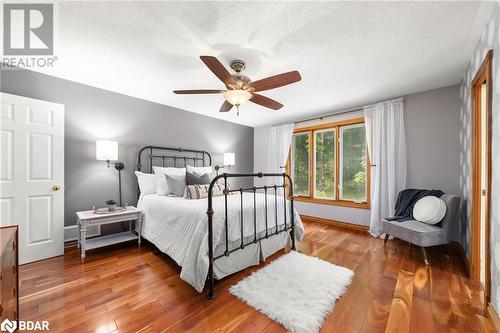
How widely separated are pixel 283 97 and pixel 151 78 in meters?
2.02

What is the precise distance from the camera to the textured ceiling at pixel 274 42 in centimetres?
159

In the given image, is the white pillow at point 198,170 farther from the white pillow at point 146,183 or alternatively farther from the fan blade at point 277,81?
the fan blade at point 277,81

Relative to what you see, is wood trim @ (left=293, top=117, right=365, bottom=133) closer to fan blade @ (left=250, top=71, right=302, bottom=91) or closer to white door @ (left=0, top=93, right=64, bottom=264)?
fan blade @ (left=250, top=71, right=302, bottom=91)

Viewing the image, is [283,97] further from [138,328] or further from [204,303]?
[138,328]

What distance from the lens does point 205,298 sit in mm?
1807

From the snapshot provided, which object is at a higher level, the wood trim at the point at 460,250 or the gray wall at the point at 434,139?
the gray wall at the point at 434,139

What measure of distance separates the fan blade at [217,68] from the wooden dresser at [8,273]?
66.8 inches

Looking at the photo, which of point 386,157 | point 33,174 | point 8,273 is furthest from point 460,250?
point 33,174

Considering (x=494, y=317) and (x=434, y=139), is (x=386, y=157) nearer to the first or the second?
(x=434, y=139)

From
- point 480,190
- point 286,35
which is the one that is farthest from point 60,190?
point 480,190

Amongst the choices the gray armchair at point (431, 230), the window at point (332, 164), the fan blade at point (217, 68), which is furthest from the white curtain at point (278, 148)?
the fan blade at point (217, 68)

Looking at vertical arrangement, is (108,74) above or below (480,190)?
above

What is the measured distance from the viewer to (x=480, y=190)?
2.09 meters

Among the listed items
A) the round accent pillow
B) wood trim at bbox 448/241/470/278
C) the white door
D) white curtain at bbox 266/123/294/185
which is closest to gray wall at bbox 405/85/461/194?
the round accent pillow
